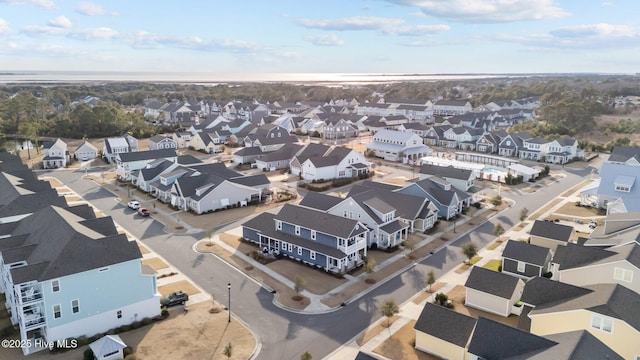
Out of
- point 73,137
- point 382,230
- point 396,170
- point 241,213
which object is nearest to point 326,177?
point 396,170

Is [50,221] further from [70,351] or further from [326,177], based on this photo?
[326,177]

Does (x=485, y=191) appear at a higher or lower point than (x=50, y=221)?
lower

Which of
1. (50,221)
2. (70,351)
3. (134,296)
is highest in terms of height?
(50,221)

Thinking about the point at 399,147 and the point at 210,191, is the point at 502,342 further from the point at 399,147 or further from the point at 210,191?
the point at 399,147

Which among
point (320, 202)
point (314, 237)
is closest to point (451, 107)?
point (320, 202)

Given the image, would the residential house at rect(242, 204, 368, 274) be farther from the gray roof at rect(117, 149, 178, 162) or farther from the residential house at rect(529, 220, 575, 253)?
the gray roof at rect(117, 149, 178, 162)

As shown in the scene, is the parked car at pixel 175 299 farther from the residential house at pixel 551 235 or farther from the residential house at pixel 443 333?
the residential house at pixel 551 235

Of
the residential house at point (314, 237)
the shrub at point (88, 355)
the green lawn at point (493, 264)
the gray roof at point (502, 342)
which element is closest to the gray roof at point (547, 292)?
the gray roof at point (502, 342)
